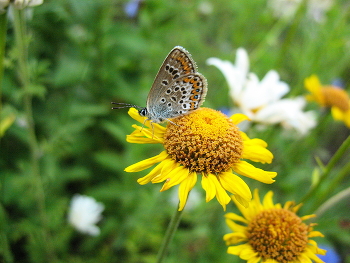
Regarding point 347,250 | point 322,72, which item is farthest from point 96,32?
point 347,250

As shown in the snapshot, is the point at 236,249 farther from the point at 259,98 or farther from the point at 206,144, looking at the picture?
the point at 259,98

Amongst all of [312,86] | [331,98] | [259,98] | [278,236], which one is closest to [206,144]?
[278,236]

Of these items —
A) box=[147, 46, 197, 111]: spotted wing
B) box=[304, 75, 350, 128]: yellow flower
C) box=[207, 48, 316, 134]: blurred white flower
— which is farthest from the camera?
box=[304, 75, 350, 128]: yellow flower

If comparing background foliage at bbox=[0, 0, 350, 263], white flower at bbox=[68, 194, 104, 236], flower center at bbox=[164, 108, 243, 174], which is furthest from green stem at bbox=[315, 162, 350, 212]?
white flower at bbox=[68, 194, 104, 236]

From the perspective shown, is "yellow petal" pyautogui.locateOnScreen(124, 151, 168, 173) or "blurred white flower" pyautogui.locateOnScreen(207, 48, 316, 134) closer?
"yellow petal" pyautogui.locateOnScreen(124, 151, 168, 173)

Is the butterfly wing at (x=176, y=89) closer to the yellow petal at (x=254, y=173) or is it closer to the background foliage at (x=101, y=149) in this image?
the yellow petal at (x=254, y=173)

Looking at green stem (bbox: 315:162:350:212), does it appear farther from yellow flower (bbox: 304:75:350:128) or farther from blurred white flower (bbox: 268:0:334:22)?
blurred white flower (bbox: 268:0:334:22)
